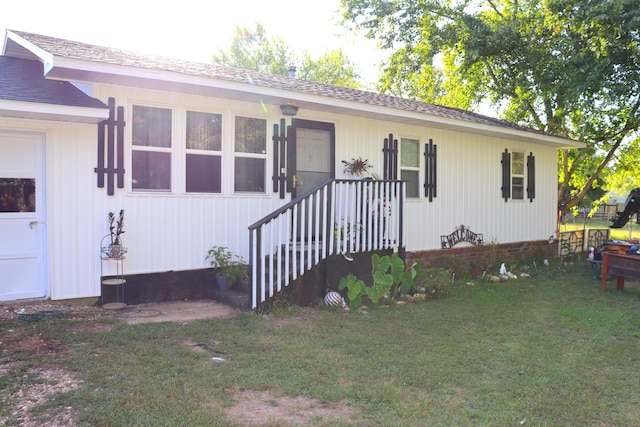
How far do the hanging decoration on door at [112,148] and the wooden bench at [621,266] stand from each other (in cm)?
741

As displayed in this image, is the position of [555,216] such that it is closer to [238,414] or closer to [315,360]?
[315,360]

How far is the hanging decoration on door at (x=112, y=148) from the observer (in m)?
5.89

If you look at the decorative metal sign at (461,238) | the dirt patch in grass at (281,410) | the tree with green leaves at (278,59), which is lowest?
the dirt patch in grass at (281,410)

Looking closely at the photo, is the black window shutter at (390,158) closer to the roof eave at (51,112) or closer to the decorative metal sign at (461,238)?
the decorative metal sign at (461,238)

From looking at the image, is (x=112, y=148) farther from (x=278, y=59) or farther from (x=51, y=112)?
(x=278, y=59)

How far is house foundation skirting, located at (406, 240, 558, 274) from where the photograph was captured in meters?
9.28

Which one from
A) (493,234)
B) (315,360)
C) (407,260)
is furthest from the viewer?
(493,234)

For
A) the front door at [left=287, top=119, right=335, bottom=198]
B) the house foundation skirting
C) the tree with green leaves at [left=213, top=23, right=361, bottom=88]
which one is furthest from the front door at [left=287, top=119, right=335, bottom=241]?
the tree with green leaves at [left=213, top=23, right=361, bottom=88]

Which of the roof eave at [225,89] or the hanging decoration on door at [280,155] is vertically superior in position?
the roof eave at [225,89]

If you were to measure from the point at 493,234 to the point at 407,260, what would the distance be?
8.54ft

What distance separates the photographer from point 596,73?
11.3 meters

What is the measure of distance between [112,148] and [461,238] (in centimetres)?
670

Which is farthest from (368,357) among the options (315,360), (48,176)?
(48,176)

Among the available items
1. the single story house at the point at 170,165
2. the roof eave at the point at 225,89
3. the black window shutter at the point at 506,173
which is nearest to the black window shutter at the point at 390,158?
the single story house at the point at 170,165
